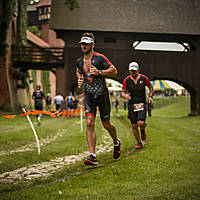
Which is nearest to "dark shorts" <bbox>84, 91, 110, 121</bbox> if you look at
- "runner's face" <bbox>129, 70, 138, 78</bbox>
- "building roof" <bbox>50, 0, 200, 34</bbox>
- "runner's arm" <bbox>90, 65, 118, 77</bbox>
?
"runner's arm" <bbox>90, 65, 118, 77</bbox>

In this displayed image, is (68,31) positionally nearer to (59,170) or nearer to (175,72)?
(175,72)

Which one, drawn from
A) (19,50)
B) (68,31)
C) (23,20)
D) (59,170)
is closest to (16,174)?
(59,170)

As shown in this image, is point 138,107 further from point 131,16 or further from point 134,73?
point 131,16

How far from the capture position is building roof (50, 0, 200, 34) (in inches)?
1099

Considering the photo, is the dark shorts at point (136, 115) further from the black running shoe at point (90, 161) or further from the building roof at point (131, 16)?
the building roof at point (131, 16)

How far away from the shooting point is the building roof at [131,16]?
27.9 metres

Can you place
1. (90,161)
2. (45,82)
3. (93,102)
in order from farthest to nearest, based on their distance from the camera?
(45,82) → (93,102) → (90,161)

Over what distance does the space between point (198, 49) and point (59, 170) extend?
84.5ft

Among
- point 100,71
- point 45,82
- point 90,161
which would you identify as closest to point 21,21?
point 45,82

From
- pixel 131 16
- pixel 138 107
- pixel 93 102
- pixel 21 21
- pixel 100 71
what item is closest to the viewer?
pixel 100 71

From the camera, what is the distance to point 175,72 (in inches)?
1139

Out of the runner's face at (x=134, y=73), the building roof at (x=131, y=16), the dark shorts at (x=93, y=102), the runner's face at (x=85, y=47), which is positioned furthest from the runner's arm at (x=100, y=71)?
the building roof at (x=131, y=16)

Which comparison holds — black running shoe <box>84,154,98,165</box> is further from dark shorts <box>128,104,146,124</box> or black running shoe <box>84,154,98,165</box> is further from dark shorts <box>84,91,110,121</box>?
dark shorts <box>128,104,146,124</box>

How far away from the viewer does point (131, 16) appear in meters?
29.8
